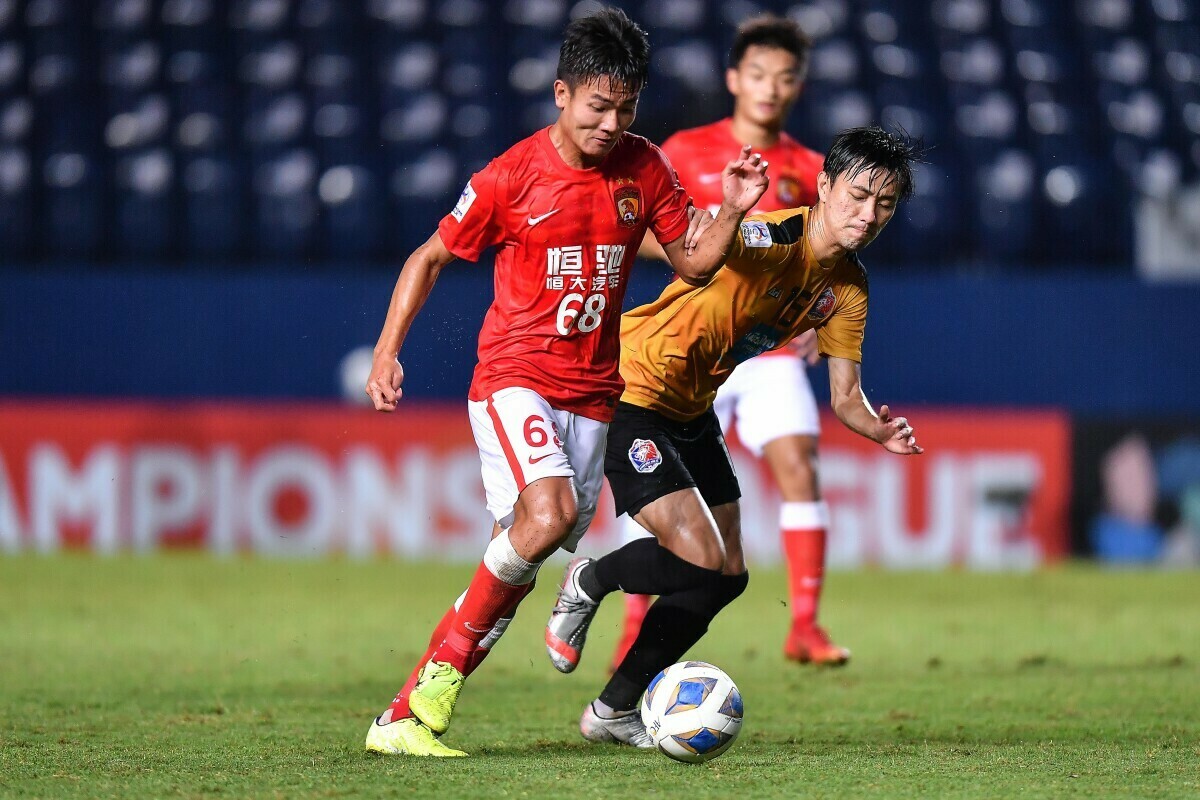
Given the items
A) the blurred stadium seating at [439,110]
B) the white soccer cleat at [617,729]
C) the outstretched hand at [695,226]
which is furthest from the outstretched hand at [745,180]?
the blurred stadium seating at [439,110]

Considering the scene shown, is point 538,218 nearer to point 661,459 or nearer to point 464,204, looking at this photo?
point 464,204

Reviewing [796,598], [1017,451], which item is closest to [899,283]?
[1017,451]

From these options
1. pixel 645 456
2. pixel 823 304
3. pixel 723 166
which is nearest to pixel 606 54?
pixel 823 304

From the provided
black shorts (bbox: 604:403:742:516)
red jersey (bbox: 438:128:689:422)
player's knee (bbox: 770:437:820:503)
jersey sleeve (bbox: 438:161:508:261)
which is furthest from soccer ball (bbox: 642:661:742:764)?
player's knee (bbox: 770:437:820:503)

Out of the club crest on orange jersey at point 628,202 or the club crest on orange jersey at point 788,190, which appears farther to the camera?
the club crest on orange jersey at point 788,190

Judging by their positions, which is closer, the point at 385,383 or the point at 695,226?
the point at 385,383

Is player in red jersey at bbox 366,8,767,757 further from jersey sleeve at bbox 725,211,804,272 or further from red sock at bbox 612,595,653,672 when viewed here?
red sock at bbox 612,595,653,672

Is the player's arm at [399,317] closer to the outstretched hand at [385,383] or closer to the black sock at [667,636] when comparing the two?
the outstretched hand at [385,383]

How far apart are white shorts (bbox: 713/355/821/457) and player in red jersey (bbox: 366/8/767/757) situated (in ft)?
6.72

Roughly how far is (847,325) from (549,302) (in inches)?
38.9

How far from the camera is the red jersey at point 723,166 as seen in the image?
6375 millimetres

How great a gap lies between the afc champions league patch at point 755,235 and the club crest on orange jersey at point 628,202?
0.35 m

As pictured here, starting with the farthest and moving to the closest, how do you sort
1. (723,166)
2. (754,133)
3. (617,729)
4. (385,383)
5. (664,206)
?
(754,133) → (723,166) → (617,729) → (664,206) → (385,383)

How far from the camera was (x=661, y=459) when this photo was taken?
15.5 ft
